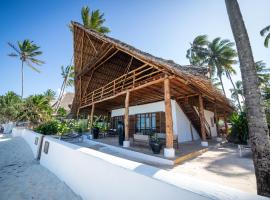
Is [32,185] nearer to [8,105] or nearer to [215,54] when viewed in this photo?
[215,54]

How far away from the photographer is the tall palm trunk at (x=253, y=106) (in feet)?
8.05

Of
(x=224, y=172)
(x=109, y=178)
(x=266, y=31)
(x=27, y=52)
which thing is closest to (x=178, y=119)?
(x=224, y=172)

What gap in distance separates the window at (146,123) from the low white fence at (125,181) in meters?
7.79

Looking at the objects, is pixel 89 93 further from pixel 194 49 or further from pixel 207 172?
pixel 194 49

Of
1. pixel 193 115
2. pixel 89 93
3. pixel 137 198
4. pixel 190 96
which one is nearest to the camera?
pixel 137 198

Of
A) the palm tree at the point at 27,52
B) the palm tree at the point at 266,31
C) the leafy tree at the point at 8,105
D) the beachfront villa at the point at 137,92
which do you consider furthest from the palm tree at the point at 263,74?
the leafy tree at the point at 8,105

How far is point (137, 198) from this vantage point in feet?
6.42

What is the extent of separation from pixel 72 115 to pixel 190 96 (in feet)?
44.2

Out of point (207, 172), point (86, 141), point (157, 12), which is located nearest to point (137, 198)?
point (207, 172)

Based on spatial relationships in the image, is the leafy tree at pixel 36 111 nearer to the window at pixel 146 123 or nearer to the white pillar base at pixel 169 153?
the window at pixel 146 123

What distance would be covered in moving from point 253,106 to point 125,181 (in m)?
2.59

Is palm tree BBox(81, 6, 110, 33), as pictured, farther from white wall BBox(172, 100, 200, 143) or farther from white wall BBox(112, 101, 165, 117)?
white wall BBox(172, 100, 200, 143)

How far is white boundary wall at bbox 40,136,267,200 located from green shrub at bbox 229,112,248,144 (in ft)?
32.8

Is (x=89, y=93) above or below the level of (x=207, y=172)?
above
